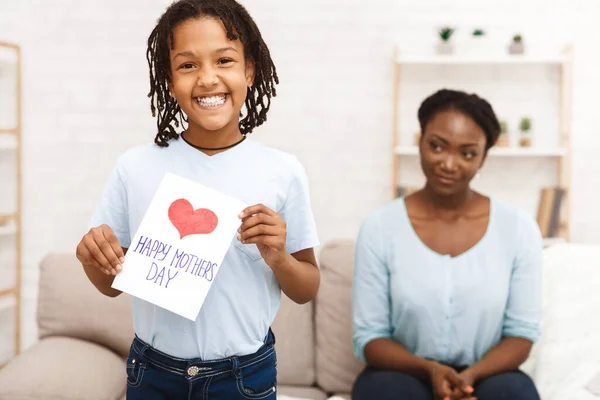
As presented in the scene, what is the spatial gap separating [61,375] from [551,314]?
139 centimetres

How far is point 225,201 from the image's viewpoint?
103 cm

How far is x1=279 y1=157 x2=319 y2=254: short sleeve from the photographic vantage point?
111 centimetres

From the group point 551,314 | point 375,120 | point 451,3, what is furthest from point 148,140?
point 551,314

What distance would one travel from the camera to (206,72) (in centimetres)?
102

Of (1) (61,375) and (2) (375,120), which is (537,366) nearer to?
(1) (61,375)

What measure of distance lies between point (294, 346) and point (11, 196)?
2.20 m

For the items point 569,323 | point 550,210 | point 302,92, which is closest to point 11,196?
point 302,92

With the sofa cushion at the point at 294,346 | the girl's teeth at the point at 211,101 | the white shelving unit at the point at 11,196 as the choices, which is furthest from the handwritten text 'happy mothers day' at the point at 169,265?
the white shelving unit at the point at 11,196

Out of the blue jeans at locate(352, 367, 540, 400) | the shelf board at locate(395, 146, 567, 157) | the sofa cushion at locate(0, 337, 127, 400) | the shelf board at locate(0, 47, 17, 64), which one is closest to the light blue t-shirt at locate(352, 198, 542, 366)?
the blue jeans at locate(352, 367, 540, 400)

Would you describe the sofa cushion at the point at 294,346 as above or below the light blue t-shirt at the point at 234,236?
below

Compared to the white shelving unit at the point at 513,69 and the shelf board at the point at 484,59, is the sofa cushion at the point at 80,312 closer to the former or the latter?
the white shelving unit at the point at 513,69

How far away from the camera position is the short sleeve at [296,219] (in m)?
1.11

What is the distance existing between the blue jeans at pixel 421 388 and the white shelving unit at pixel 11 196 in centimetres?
243

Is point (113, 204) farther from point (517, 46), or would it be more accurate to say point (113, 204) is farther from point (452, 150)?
point (517, 46)
